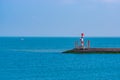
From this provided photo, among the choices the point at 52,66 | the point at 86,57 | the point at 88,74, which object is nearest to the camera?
the point at 88,74

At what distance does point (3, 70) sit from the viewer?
2111 inches

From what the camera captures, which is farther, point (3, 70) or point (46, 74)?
point (3, 70)

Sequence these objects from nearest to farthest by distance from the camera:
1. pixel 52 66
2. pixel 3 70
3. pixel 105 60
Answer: pixel 3 70 < pixel 52 66 < pixel 105 60

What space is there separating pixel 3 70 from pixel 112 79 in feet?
42.4

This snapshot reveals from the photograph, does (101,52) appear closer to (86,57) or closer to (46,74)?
(86,57)

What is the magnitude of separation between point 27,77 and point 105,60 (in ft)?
66.1

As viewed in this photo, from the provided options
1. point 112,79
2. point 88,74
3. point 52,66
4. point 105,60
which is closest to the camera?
point 112,79

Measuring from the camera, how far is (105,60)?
6506cm

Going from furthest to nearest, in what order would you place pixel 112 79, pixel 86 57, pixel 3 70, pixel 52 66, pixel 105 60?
1. pixel 86 57
2. pixel 105 60
3. pixel 52 66
4. pixel 3 70
5. pixel 112 79

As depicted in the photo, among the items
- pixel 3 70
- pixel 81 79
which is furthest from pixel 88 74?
pixel 3 70

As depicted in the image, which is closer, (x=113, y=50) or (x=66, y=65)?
(x=66, y=65)

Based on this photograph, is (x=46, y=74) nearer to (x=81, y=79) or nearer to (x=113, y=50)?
(x=81, y=79)

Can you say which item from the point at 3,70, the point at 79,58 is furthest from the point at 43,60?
the point at 3,70

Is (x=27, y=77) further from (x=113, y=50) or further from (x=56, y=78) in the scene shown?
(x=113, y=50)
